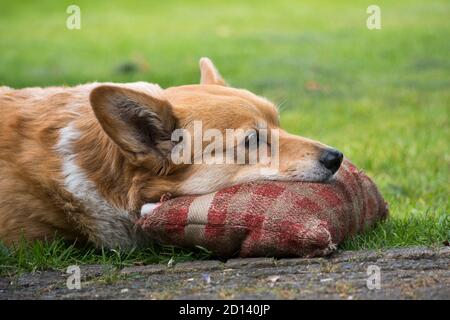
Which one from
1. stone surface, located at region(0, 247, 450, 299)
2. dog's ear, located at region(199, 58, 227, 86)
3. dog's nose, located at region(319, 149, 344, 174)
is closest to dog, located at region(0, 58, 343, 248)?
dog's nose, located at region(319, 149, 344, 174)

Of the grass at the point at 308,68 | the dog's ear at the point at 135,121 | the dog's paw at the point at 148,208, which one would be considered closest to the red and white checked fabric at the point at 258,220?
the dog's paw at the point at 148,208

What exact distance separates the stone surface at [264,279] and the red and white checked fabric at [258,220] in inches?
3.4

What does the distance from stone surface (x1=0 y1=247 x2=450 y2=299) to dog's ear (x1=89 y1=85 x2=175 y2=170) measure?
63 cm

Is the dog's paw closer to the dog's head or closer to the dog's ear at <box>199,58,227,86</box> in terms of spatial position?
the dog's head

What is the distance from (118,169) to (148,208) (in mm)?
281

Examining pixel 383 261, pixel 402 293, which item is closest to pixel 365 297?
pixel 402 293

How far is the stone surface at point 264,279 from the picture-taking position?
3.39m

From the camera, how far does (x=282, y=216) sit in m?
3.91

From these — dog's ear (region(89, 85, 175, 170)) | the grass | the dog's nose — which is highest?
dog's ear (region(89, 85, 175, 170))

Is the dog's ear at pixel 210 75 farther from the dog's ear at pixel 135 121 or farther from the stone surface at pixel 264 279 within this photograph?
the stone surface at pixel 264 279

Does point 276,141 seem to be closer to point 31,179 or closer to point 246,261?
point 246,261

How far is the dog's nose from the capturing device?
4.11 metres

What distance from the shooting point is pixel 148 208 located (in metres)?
4.10

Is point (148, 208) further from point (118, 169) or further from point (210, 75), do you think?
point (210, 75)
